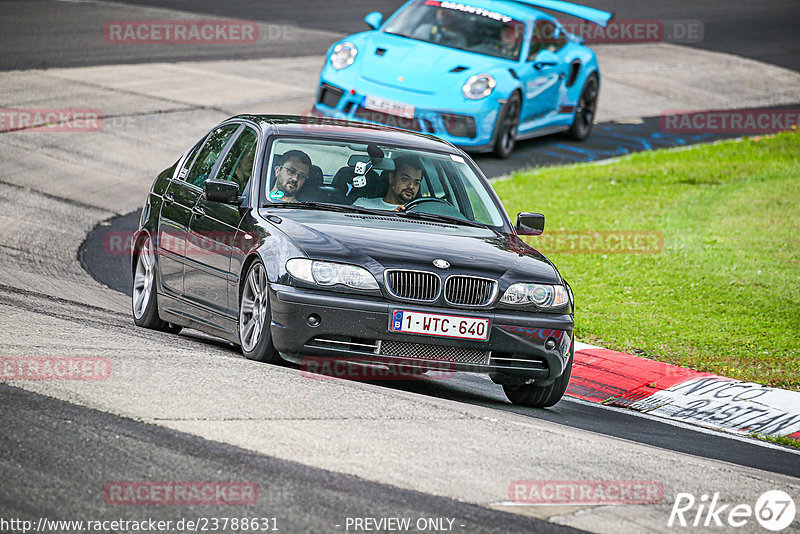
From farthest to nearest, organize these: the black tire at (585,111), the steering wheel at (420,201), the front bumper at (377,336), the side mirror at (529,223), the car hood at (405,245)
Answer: the black tire at (585,111), the side mirror at (529,223), the steering wheel at (420,201), the car hood at (405,245), the front bumper at (377,336)

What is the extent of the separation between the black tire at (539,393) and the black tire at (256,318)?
1.65 metres

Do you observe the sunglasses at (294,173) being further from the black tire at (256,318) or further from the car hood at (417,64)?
the car hood at (417,64)

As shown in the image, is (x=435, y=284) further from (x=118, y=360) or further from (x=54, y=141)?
(x=54, y=141)

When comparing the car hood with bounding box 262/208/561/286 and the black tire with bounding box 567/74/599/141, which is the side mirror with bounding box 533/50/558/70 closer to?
the black tire with bounding box 567/74/599/141

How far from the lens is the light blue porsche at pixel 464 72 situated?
16016 mm

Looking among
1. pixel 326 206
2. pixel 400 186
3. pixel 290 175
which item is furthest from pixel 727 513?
pixel 290 175

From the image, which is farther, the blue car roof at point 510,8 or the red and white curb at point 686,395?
the blue car roof at point 510,8

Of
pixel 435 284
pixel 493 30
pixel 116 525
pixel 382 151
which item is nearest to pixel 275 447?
pixel 116 525

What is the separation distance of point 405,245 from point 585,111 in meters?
12.9

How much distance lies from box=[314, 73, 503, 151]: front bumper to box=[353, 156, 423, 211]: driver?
730cm

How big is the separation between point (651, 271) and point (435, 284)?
586 centimetres

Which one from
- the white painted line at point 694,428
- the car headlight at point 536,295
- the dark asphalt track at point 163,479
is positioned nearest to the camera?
the dark asphalt track at point 163,479

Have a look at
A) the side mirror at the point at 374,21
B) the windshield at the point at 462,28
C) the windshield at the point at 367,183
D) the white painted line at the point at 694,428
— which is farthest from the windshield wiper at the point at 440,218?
the side mirror at the point at 374,21

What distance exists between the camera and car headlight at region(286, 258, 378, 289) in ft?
23.6
